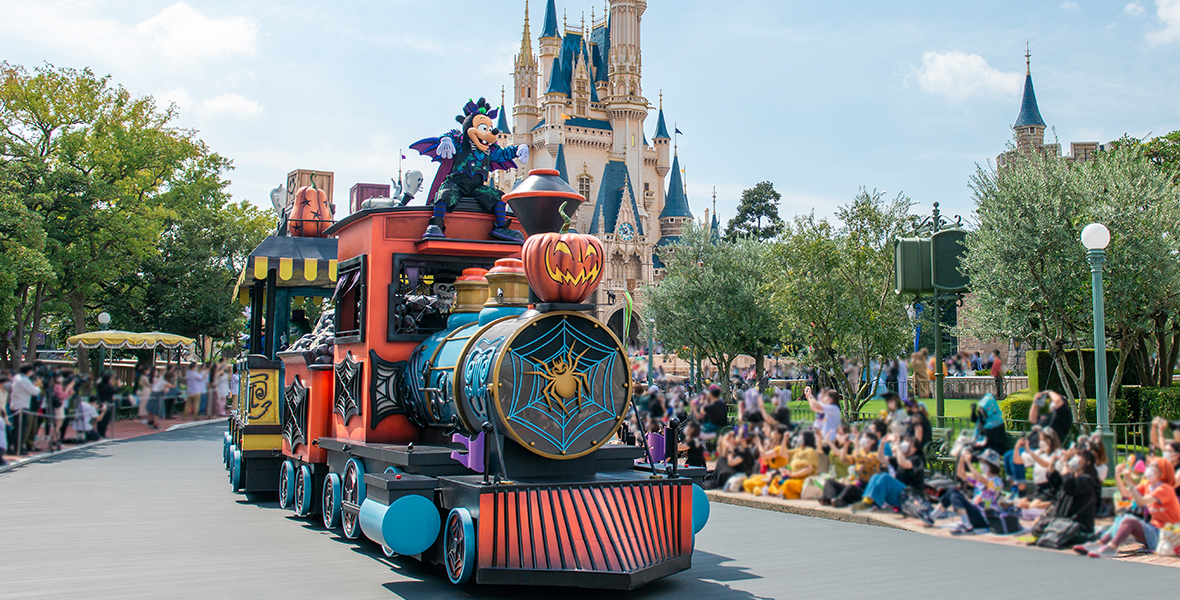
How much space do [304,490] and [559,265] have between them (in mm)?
4482

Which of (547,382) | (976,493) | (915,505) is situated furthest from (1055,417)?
(547,382)

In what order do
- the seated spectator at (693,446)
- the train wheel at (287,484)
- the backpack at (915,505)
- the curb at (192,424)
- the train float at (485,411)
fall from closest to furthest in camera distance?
the train float at (485,411), the backpack at (915,505), the train wheel at (287,484), the seated spectator at (693,446), the curb at (192,424)

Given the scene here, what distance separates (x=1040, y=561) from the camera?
665cm

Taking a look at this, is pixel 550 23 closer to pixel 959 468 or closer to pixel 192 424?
A: pixel 192 424

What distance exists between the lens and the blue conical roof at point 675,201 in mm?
80500

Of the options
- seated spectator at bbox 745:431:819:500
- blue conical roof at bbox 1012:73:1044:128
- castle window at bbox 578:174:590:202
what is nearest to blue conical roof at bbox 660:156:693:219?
castle window at bbox 578:174:590:202

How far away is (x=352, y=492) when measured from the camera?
24.1ft

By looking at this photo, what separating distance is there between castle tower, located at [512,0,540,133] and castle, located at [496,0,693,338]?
0.29 feet

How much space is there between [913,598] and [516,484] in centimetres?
273

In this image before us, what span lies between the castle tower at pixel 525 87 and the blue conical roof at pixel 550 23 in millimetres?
1711

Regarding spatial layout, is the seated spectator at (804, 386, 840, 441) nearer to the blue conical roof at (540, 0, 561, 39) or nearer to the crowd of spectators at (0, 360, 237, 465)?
the crowd of spectators at (0, 360, 237, 465)

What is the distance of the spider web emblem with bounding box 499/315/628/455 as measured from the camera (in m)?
6.08

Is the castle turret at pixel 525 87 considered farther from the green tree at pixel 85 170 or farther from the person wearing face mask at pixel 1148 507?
the person wearing face mask at pixel 1148 507

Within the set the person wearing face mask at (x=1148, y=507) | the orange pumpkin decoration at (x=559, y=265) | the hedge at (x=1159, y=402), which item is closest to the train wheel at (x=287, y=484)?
the orange pumpkin decoration at (x=559, y=265)
